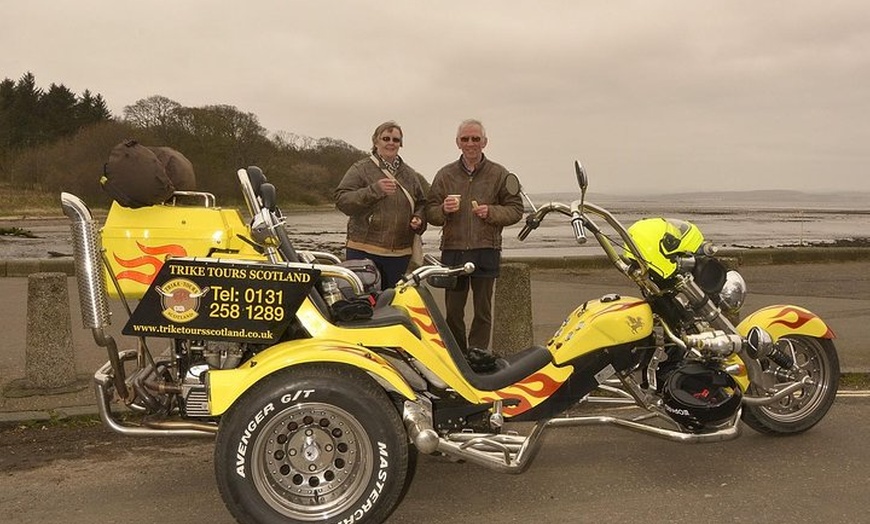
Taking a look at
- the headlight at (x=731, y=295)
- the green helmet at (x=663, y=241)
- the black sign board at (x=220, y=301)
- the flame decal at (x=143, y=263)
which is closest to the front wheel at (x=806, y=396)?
the headlight at (x=731, y=295)

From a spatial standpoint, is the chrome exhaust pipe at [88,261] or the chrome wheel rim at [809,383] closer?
the chrome exhaust pipe at [88,261]

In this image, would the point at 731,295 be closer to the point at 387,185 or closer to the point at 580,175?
the point at 580,175

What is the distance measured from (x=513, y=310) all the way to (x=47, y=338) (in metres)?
3.66

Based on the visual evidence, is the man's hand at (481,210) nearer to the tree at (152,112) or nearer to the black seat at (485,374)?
the black seat at (485,374)

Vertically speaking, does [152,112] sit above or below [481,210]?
above

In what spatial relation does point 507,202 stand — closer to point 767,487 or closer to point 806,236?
point 767,487

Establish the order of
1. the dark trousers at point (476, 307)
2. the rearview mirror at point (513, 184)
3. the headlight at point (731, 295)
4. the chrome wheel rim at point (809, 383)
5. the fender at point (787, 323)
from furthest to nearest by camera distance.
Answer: the dark trousers at point (476, 307)
the chrome wheel rim at point (809, 383)
the fender at point (787, 323)
the headlight at point (731, 295)
the rearview mirror at point (513, 184)

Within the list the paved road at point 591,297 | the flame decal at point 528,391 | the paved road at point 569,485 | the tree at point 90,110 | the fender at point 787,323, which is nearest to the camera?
the paved road at point 569,485

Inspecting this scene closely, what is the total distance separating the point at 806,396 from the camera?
4512 millimetres

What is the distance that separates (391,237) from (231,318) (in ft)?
8.07

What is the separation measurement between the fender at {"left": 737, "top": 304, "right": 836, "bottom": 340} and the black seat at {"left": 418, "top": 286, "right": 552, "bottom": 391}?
1.45m

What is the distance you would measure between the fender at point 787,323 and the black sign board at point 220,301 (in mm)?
2733

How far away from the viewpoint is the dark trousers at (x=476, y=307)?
5.76 meters

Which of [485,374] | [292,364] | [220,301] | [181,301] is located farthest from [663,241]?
[181,301]
